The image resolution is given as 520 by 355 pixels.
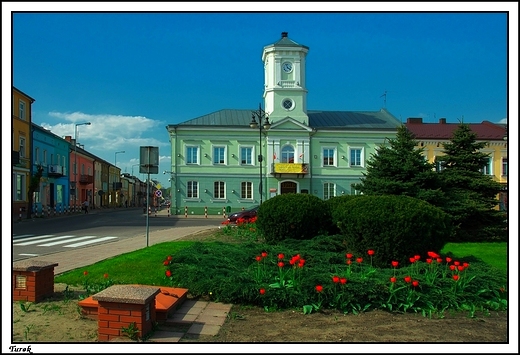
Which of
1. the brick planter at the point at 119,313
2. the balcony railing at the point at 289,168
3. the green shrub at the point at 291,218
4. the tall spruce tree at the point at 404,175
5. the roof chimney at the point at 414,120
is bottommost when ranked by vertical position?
the brick planter at the point at 119,313

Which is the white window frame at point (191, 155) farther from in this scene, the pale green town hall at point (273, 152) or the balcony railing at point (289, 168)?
the balcony railing at point (289, 168)

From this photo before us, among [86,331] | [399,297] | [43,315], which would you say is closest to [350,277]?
[399,297]

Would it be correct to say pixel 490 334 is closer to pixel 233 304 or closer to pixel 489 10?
pixel 233 304

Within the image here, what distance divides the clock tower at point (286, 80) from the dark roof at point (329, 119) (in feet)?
9.22

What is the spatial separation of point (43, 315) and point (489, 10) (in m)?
6.82

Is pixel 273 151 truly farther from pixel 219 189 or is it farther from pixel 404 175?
pixel 404 175

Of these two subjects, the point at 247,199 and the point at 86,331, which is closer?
the point at 86,331

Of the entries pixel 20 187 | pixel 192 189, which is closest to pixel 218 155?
pixel 192 189

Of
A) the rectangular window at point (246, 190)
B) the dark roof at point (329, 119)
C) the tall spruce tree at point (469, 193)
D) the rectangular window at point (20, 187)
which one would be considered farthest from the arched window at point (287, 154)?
the tall spruce tree at point (469, 193)

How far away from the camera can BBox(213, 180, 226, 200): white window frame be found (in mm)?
44438

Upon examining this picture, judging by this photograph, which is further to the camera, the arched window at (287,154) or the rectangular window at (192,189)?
the arched window at (287,154)

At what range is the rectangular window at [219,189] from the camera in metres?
44.5

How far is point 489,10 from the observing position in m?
5.76

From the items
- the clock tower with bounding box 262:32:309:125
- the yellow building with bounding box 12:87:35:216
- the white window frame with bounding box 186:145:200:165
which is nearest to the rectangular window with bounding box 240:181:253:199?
the white window frame with bounding box 186:145:200:165
